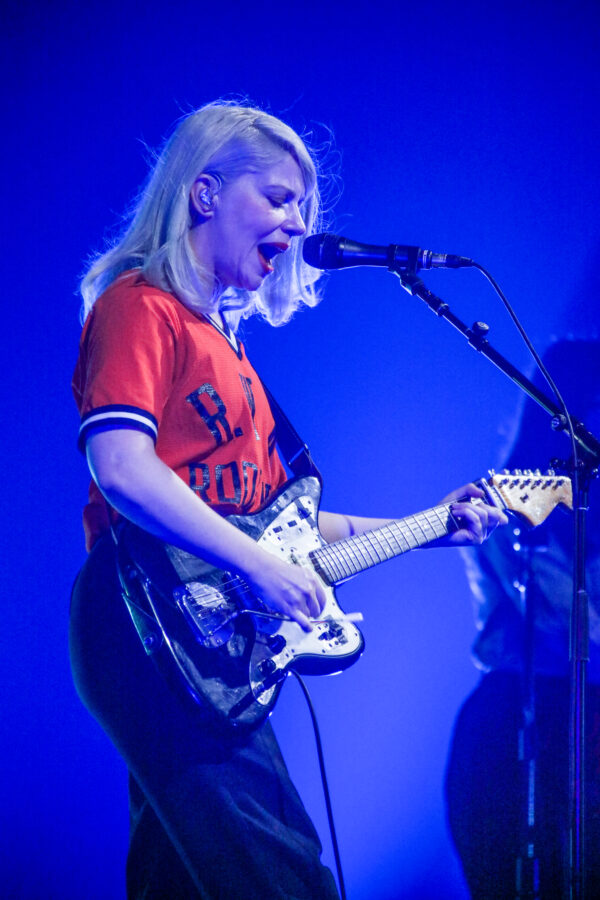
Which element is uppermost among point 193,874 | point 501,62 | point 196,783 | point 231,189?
point 501,62

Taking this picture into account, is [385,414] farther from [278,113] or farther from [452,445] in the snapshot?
[278,113]

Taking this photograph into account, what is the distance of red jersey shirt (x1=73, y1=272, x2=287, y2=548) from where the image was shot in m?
1.60

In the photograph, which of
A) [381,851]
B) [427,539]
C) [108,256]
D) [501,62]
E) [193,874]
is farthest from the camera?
[501,62]

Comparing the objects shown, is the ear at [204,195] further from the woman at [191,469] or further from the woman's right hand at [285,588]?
the woman's right hand at [285,588]

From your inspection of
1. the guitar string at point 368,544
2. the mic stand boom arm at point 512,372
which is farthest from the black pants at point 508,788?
the mic stand boom arm at point 512,372

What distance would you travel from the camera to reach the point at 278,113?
2.80 meters

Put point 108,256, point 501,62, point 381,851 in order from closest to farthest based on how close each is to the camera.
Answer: point 108,256
point 381,851
point 501,62

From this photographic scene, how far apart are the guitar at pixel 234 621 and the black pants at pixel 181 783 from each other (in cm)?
7

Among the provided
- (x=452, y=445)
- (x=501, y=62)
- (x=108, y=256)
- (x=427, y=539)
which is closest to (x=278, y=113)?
(x=501, y=62)

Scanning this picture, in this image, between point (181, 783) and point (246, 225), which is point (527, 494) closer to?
point (246, 225)

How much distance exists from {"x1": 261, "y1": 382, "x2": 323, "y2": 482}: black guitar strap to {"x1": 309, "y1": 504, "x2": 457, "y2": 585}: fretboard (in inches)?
12.0

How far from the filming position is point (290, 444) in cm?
236

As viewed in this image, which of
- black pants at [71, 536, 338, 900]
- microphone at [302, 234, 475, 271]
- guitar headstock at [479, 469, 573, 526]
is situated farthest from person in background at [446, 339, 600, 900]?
black pants at [71, 536, 338, 900]

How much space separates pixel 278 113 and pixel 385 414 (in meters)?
1.17
